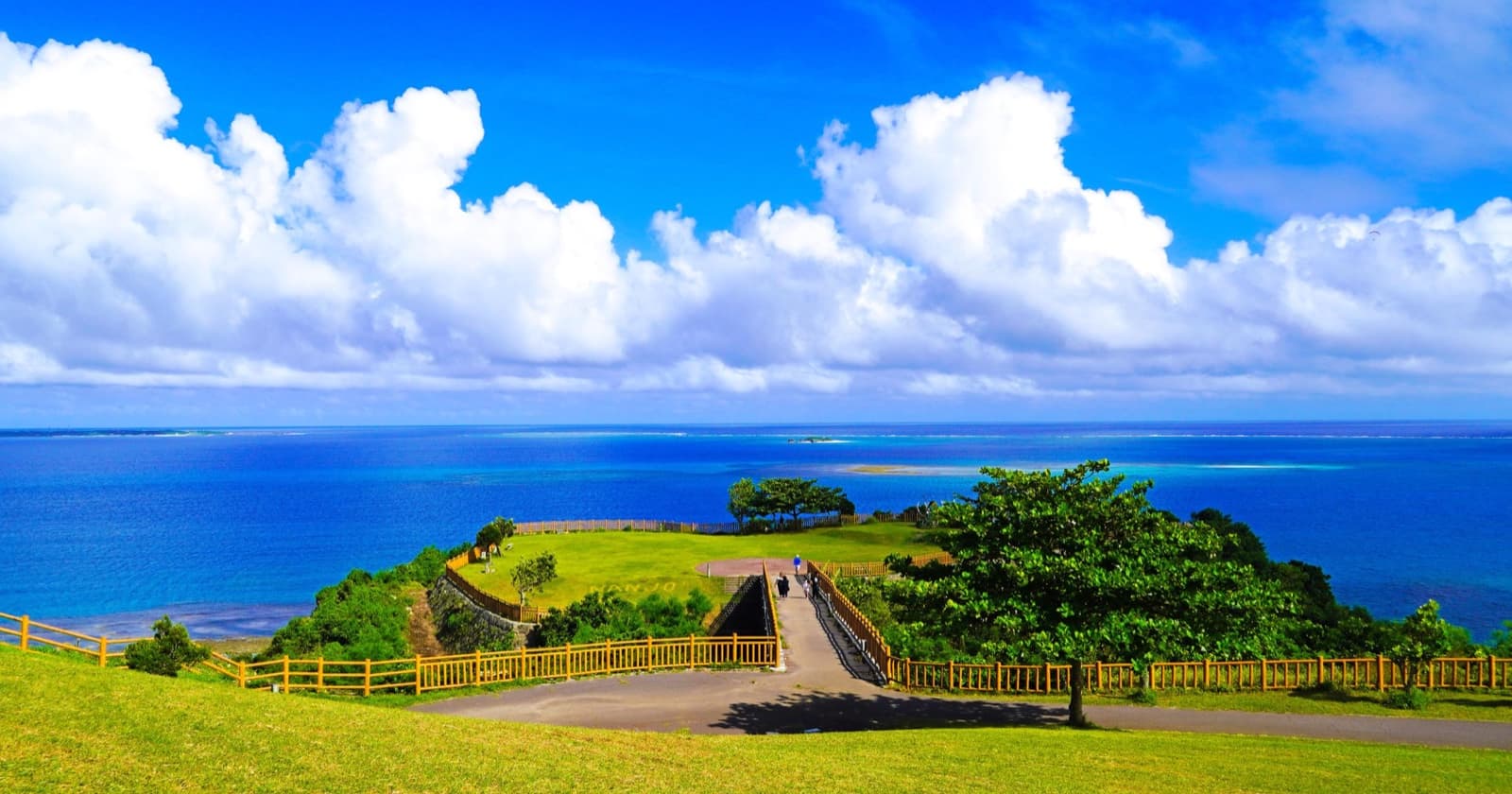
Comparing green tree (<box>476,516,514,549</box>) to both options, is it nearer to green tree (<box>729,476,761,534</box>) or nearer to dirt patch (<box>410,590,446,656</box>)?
dirt patch (<box>410,590,446,656</box>)

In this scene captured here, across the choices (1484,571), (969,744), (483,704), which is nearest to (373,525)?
(483,704)

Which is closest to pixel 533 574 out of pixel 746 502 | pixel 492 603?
pixel 492 603

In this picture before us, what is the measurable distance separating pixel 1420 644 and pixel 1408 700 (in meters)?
2.61

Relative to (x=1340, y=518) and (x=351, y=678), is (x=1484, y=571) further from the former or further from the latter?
(x=351, y=678)

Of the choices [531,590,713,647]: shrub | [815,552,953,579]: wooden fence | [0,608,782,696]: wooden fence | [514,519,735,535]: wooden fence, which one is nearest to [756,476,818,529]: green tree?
[514,519,735,535]: wooden fence

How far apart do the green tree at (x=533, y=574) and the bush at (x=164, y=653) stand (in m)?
20.8

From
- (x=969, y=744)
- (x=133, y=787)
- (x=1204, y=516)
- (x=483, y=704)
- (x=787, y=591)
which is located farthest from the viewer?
(x=1204, y=516)

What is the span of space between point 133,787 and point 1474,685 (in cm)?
3306

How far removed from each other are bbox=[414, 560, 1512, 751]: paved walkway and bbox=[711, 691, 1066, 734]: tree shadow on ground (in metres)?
0.03

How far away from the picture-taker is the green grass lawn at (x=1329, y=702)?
903 inches

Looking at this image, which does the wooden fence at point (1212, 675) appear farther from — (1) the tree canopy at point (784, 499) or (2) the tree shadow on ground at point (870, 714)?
(1) the tree canopy at point (784, 499)

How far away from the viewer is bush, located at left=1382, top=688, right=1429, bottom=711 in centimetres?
2334

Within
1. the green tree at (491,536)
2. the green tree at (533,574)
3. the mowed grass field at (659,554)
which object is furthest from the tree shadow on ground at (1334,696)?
the green tree at (491,536)

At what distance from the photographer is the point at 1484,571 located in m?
66.6
